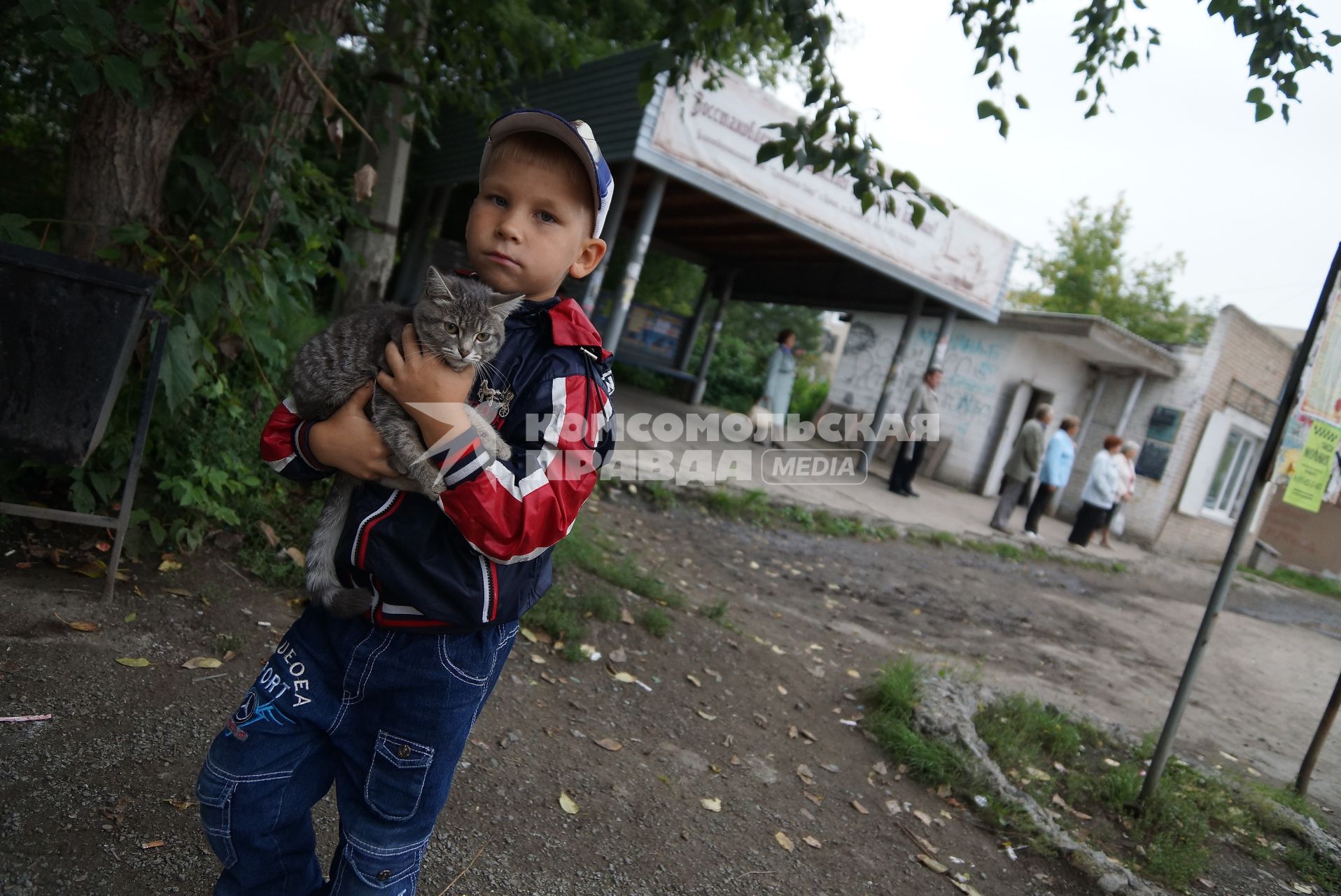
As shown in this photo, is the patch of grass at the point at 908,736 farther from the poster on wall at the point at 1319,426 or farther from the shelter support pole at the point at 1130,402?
the shelter support pole at the point at 1130,402

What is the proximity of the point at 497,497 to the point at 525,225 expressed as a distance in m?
0.60

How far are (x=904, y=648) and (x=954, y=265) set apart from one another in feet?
26.0

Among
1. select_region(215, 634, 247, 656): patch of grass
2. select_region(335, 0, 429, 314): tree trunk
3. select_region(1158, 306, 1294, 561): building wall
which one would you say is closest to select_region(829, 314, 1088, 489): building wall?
select_region(1158, 306, 1294, 561): building wall

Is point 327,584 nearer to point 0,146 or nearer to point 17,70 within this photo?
point 17,70

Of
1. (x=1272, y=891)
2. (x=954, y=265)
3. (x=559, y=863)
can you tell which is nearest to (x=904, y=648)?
(x=1272, y=891)

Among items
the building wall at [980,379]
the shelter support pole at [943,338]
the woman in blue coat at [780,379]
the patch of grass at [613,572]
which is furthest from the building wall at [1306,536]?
the patch of grass at [613,572]

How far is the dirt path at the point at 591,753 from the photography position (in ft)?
7.65

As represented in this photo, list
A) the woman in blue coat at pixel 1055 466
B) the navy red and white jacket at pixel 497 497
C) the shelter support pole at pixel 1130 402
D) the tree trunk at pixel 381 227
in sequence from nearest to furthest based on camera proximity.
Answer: the navy red and white jacket at pixel 497 497 → the tree trunk at pixel 381 227 → the woman in blue coat at pixel 1055 466 → the shelter support pole at pixel 1130 402

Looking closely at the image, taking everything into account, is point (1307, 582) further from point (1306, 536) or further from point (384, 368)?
point (384, 368)

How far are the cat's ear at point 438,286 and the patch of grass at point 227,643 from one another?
7.91ft

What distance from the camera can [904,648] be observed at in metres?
5.90

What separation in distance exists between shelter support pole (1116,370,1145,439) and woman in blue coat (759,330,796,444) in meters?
A: 8.43

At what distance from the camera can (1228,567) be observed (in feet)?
13.1

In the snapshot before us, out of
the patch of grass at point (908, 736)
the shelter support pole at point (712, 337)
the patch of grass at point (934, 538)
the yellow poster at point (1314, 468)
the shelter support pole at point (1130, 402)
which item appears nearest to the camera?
the patch of grass at point (908, 736)
